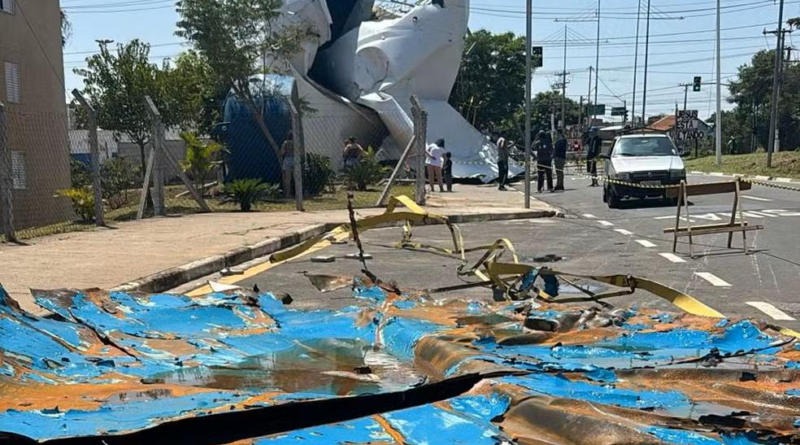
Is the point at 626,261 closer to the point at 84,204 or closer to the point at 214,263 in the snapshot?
the point at 214,263

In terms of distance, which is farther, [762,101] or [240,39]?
[762,101]

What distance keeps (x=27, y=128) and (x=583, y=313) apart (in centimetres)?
2137

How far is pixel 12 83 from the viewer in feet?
75.6

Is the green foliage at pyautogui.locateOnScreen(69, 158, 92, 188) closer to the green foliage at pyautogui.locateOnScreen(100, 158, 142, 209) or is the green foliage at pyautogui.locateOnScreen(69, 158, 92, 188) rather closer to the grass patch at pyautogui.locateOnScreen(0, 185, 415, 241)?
the green foliage at pyautogui.locateOnScreen(100, 158, 142, 209)

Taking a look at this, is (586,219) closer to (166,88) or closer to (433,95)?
(166,88)

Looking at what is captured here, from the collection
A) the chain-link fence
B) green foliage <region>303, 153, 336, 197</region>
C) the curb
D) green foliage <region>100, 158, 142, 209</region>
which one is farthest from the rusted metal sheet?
green foliage <region>303, 153, 336, 197</region>

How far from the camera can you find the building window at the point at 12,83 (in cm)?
2280

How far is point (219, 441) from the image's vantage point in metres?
2.81

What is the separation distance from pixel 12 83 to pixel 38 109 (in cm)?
157

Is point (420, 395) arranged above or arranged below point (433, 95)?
below

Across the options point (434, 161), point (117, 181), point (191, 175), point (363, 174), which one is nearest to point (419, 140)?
point (191, 175)

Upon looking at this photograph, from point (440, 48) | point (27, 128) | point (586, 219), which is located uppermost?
point (440, 48)

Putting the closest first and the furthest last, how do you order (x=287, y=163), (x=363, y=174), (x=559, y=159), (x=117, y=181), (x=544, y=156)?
(x=287, y=163)
(x=117, y=181)
(x=544, y=156)
(x=363, y=174)
(x=559, y=159)

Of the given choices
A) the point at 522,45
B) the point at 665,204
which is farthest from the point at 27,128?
the point at 522,45
